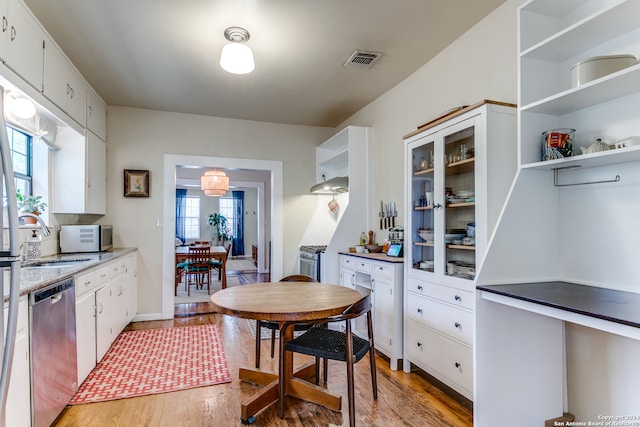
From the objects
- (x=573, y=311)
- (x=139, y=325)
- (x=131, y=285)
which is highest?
(x=573, y=311)

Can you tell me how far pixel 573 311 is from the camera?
1362 millimetres

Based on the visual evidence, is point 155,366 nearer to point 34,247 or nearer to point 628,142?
point 34,247

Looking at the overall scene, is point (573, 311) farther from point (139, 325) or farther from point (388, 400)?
point (139, 325)

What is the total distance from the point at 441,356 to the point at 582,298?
1.11 m

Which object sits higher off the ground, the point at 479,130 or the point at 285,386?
the point at 479,130

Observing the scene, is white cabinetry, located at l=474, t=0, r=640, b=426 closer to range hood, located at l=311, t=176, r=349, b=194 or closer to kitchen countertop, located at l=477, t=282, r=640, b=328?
kitchen countertop, located at l=477, t=282, r=640, b=328

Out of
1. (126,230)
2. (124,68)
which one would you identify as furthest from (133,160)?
(124,68)

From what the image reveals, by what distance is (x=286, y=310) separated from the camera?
187cm

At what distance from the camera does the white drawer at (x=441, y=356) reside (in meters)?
2.18

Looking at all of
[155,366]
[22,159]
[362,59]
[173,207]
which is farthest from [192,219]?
[362,59]

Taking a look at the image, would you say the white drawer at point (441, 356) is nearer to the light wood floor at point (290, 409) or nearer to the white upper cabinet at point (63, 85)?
the light wood floor at point (290, 409)

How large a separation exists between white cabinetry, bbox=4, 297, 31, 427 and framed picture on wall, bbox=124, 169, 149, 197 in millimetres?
2819

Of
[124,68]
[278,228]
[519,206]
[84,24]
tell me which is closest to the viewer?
[519,206]

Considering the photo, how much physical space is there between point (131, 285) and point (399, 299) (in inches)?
121
